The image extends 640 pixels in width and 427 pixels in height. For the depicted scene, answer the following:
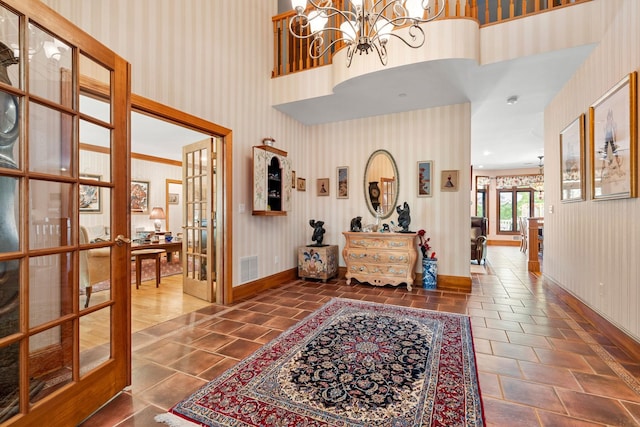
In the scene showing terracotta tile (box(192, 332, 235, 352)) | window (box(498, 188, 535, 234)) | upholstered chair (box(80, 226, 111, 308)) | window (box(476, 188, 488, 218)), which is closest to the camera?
upholstered chair (box(80, 226, 111, 308))

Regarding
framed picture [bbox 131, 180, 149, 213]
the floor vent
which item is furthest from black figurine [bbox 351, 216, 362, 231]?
framed picture [bbox 131, 180, 149, 213]

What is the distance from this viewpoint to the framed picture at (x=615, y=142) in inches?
88.9

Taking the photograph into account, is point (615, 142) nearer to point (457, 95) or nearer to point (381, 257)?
point (457, 95)

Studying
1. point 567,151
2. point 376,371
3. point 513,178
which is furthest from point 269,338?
point 513,178

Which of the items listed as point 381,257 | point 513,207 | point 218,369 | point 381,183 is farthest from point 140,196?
point 513,207

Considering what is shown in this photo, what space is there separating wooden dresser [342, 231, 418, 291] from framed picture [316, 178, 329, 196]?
1.10 metres

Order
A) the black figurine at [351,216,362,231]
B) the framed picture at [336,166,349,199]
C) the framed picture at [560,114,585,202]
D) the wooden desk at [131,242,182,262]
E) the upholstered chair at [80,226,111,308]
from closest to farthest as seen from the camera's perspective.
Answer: the upholstered chair at [80,226,111,308]
the framed picture at [560,114,585,202]
the black figurine at [351,216,362,231]
the wooden desk at [131,242,182,262]
the framed picture at [336,166,349,199]

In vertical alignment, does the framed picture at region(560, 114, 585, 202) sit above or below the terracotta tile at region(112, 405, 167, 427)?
above

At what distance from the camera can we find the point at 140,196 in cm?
740

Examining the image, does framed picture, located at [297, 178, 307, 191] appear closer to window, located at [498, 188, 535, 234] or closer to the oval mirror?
the oval mirror

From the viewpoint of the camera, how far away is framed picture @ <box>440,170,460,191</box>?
14.5 feet

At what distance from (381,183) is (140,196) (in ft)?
20.3

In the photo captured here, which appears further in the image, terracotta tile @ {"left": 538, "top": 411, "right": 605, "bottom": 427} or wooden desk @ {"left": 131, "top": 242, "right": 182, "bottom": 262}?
wooden desk @ {"left": 131, "top": 242, "right": 182, "bottom": 262}

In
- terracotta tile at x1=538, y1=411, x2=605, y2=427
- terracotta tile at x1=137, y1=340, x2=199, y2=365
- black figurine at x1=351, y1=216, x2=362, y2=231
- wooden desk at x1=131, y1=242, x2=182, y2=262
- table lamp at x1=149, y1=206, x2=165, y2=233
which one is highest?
table lamp at x1=149, y1=206, x2=165, y2=233
